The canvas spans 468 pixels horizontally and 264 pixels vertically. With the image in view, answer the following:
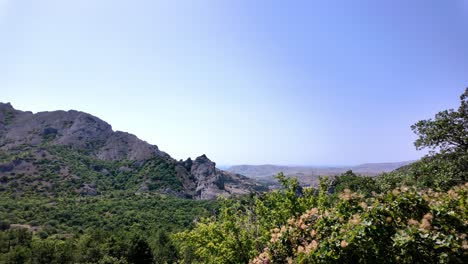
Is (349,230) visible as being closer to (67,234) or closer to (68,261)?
(68,261)

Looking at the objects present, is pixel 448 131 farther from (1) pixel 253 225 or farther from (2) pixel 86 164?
(2) pixel 86 164

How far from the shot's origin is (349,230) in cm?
662

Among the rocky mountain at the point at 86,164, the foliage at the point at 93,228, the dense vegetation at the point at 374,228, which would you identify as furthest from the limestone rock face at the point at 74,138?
the dense vegetation at the point at 374,228

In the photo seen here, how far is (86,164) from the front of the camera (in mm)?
152375

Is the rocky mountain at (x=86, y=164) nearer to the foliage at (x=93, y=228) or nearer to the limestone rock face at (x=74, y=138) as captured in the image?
the limestone rock face at (x=74, y=138)

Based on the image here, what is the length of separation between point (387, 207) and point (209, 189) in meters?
148

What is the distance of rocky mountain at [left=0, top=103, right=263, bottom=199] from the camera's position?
12306 cm

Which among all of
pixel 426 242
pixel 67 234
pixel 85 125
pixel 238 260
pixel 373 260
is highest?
pixel 85 125

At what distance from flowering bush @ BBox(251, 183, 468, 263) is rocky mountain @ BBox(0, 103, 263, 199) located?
410 ft

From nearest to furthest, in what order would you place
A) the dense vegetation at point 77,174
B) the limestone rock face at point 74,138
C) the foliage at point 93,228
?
the foliage at point 93,228
the dense vegetation at point 77,174
the limestone rock face at point 74,138

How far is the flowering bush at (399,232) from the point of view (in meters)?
5.90

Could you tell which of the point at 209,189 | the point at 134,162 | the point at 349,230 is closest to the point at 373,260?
the point at 349,230

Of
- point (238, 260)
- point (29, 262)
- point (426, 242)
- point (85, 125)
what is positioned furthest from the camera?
point (85, 125)

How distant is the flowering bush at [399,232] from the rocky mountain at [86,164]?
410 ft
